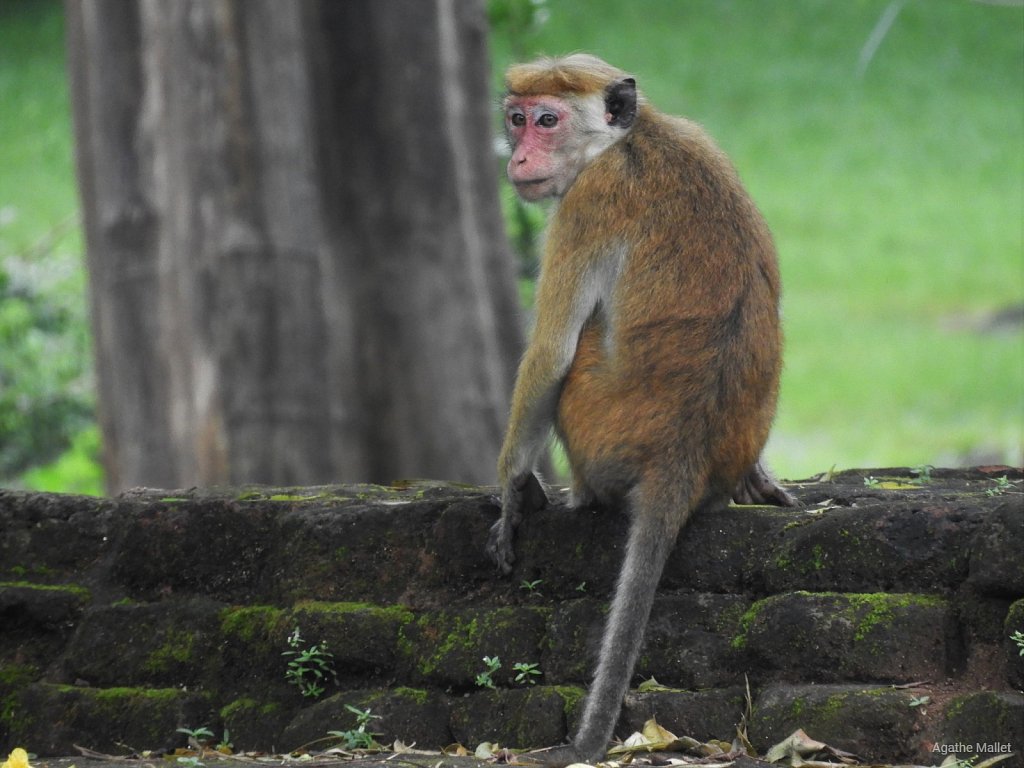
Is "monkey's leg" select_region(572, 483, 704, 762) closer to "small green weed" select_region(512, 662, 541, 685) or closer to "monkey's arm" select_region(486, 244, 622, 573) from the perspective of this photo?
"small green weed" select_region(512, 662, 541, 685)

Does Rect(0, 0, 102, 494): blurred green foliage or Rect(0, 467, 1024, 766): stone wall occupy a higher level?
Rect(0, 467, 1024, 766): stone wall

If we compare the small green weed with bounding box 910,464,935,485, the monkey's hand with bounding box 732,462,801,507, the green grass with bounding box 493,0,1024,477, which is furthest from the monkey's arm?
the green grass with bounding box 493,0,1024,477

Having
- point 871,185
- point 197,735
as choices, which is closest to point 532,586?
point 197,735

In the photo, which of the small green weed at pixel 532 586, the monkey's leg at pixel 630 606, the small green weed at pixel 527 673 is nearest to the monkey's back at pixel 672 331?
the monkey's leg at pixel 630 606

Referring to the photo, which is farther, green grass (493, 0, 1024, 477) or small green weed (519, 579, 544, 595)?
green grass (493, 0, 1024, 477)

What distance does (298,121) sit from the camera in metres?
7.95

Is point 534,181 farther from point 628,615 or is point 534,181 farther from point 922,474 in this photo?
point 922,474

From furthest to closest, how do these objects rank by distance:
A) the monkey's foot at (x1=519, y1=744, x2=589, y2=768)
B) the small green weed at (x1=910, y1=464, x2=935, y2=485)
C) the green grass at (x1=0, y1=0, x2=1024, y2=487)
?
the green grass at (x1=0, y1=0, x2=1024, y2=487)
the small green weed at (x1=910, y1=464, x2=935, y2=485)
the monkey's foot at (x1=519, y1=744, x2=589, y2=768)

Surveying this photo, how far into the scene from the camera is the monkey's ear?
4832mm

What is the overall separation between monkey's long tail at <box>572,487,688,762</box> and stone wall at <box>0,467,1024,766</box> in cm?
17

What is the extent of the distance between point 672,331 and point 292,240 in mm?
3870

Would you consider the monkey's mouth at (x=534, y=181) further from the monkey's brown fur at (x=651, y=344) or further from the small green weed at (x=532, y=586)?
the small green weed at (x=532, y=586)

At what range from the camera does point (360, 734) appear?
13.5 ft

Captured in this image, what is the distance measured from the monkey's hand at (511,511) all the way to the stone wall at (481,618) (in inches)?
1.8
